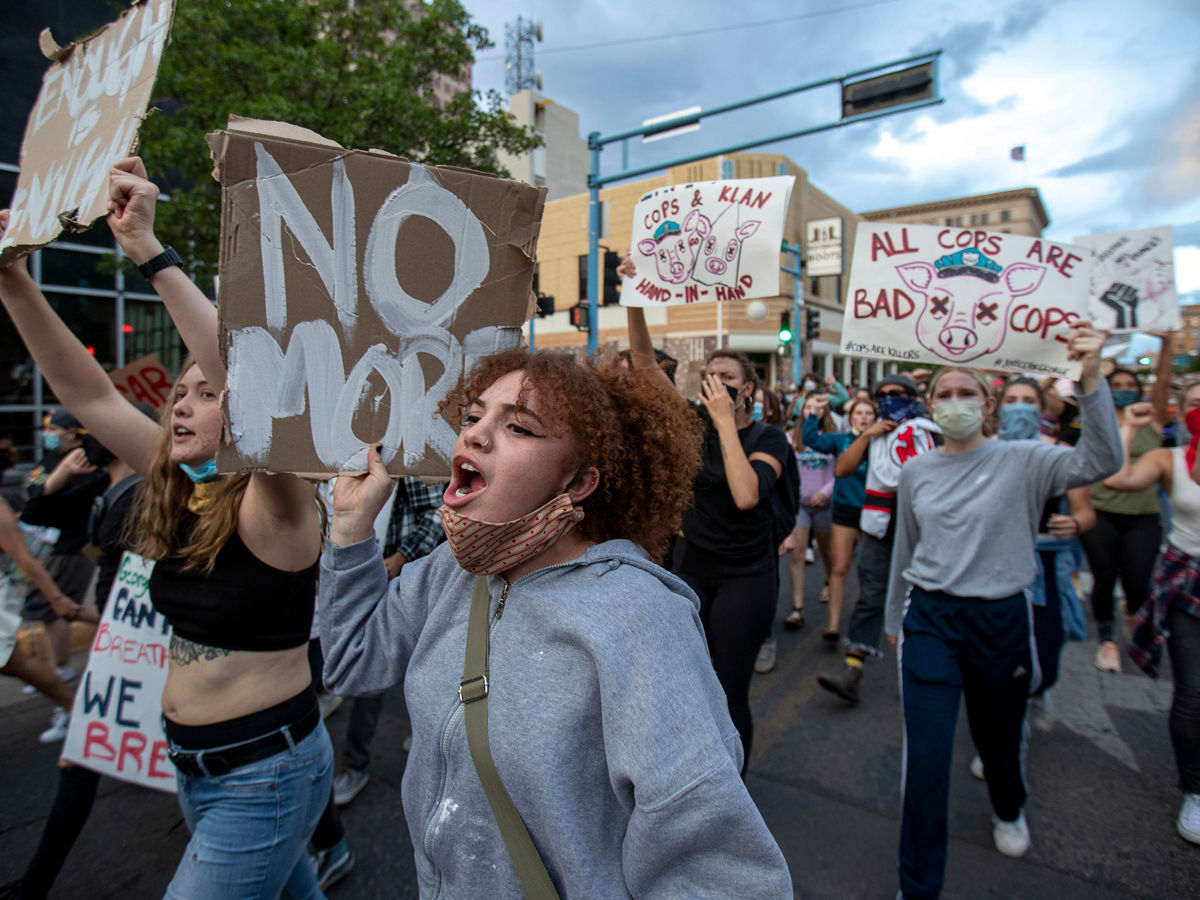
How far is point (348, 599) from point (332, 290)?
693mm

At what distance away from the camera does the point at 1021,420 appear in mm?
3842

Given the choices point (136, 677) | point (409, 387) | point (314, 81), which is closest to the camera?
point (409, 387)

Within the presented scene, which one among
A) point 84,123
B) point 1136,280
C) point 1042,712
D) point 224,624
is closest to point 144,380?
point 84,123

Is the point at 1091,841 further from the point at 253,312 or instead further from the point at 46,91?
the point at 46,91

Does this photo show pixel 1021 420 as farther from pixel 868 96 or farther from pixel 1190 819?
pixel 868 96

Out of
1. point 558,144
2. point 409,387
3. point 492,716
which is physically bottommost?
point 492,716

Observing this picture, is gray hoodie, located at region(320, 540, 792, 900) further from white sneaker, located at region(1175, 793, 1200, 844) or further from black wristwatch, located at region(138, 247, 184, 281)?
white sneaker, located at region(1175, 793, 1200, 844)

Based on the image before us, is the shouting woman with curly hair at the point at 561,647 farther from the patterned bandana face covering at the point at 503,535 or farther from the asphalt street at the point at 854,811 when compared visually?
the asphalt street at the point at 854,811

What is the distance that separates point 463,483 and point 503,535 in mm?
169

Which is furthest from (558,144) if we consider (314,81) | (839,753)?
(839,753)

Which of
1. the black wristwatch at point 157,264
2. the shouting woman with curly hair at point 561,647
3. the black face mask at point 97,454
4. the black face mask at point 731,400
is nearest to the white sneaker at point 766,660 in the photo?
the black face mask at point 731,400

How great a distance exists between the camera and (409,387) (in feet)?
5.44

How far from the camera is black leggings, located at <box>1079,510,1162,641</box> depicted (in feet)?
16.8

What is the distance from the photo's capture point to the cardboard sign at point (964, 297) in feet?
10.5
